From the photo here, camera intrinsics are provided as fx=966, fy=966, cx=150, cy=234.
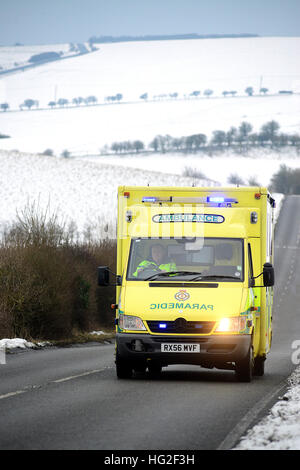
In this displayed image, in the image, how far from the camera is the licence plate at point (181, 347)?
558 inches

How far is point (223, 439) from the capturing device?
363 inches

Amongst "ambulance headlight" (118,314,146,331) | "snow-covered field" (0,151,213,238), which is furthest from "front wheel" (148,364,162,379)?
"snow-covered field" (0,151,213,238)

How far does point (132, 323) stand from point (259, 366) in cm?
326

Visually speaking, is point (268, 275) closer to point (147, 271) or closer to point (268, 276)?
point (268, 276)

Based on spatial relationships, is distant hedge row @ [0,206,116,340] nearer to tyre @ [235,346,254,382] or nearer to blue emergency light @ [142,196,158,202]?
blue emergency light @ [142,196,158,202]

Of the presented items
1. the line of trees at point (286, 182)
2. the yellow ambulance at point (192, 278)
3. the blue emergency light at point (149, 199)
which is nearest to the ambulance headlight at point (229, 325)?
the yellow ambulance at point (192, 278)

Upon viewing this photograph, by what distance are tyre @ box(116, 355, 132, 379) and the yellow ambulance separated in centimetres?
2

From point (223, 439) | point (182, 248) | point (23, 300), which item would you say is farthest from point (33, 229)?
point (223, 439)

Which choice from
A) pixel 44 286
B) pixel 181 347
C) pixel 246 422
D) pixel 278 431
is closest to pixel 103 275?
pixel 181 347

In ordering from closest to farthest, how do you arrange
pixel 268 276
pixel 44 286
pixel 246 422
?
pixel 246 422 → pixel 268 276 → pixel 44 286

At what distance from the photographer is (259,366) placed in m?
16.6

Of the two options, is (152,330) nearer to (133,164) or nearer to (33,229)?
(33,229)

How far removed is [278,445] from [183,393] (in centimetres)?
457

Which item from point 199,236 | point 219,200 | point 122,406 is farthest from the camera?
point 219,200
